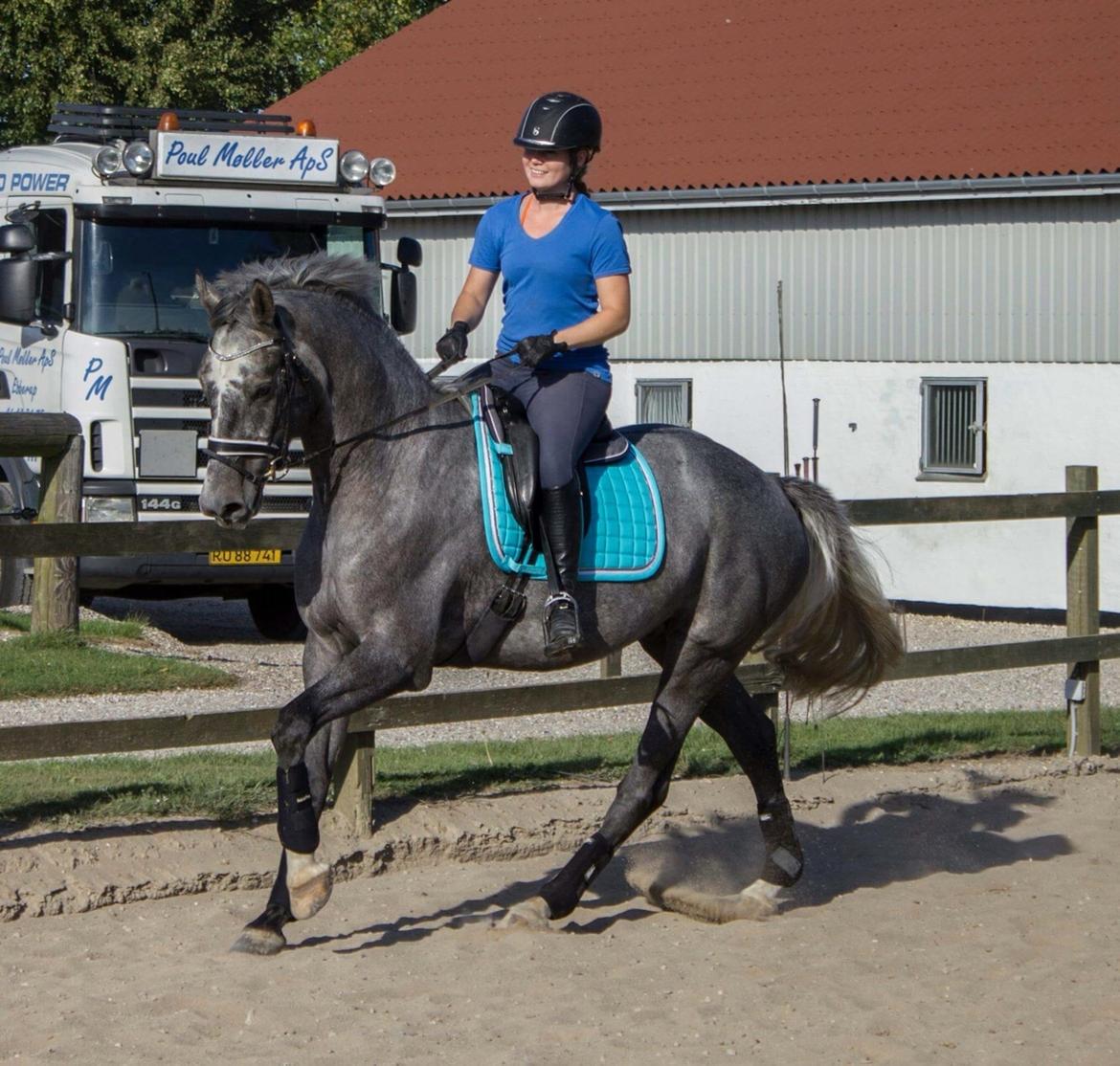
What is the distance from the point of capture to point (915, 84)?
19406 millimetres

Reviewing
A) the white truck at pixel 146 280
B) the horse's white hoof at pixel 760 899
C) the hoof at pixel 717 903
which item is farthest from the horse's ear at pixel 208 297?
the white truck at pixel 146 280

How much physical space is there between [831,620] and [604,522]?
1474mm

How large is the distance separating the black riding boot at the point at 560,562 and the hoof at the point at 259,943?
132 cm

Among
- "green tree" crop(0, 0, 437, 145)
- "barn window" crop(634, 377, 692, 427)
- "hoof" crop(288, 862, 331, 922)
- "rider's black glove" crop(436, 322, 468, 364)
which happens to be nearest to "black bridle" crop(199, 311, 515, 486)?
"rider's black glove" crop(436, 322, 468, 364)

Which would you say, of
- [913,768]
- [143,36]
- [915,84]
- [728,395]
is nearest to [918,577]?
[728,395]

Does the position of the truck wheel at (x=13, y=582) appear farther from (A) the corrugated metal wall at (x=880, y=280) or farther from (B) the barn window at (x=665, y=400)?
(B) the barn window at (x=665, y=400)

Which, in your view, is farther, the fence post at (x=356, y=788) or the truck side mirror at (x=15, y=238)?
the truck side mirror at (x=15, y=238)

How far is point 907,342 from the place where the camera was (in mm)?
17891

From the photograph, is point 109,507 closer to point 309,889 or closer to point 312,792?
point 312,792

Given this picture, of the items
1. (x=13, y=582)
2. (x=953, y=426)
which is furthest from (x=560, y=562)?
(x=953, y=426)

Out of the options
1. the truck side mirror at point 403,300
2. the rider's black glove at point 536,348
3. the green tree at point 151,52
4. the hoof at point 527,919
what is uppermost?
the green tree at point 151,52

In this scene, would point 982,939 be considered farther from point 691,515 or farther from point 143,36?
point 143,36

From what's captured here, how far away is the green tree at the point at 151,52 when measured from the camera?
104 feet

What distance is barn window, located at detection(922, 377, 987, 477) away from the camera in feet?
57.5
